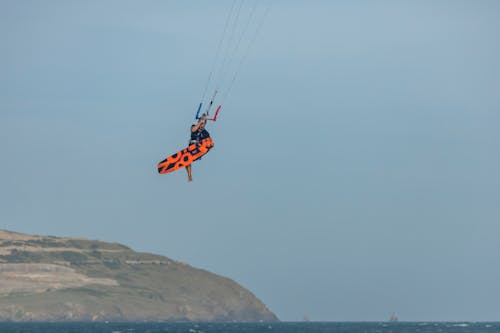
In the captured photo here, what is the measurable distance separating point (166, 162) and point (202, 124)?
18.9ft

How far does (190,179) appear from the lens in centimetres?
11338

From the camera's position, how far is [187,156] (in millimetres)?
114938

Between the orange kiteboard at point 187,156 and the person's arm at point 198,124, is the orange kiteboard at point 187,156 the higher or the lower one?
the lower one

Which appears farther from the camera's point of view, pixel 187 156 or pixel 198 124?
pixel 187 156

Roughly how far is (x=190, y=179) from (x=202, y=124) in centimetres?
566

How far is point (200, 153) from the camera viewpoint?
375 ft

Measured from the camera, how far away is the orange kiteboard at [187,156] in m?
114

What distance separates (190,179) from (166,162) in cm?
436

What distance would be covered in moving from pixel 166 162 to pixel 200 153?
13.8ft

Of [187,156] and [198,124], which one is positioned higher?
[198,124]

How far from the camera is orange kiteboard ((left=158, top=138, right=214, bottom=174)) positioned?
114m

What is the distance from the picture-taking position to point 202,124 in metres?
114

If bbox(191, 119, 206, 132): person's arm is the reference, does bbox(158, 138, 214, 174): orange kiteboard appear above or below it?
below
